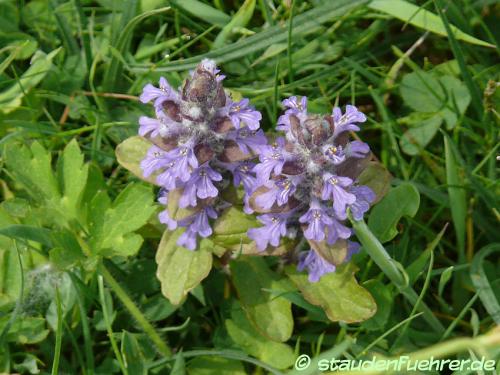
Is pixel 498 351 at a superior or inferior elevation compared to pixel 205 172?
inferior

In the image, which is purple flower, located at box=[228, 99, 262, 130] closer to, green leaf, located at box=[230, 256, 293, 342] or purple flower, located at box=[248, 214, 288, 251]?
purple flower, located at box=[248, 214, 288, 251]

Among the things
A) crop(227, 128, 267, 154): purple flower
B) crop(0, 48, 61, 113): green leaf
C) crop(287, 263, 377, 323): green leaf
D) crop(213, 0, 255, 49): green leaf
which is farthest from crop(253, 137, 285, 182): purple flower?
crop(0, 48, 61, 113): green leaf

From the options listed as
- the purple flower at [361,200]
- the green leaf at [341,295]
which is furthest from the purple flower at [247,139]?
the green leaf at [341,295]

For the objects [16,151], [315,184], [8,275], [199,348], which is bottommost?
[199,348]

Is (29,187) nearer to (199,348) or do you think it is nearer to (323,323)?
(199,348)

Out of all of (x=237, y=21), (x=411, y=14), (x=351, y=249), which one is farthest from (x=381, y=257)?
(x=237, y=21)

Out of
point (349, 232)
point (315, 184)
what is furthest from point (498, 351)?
point (315, 184)
